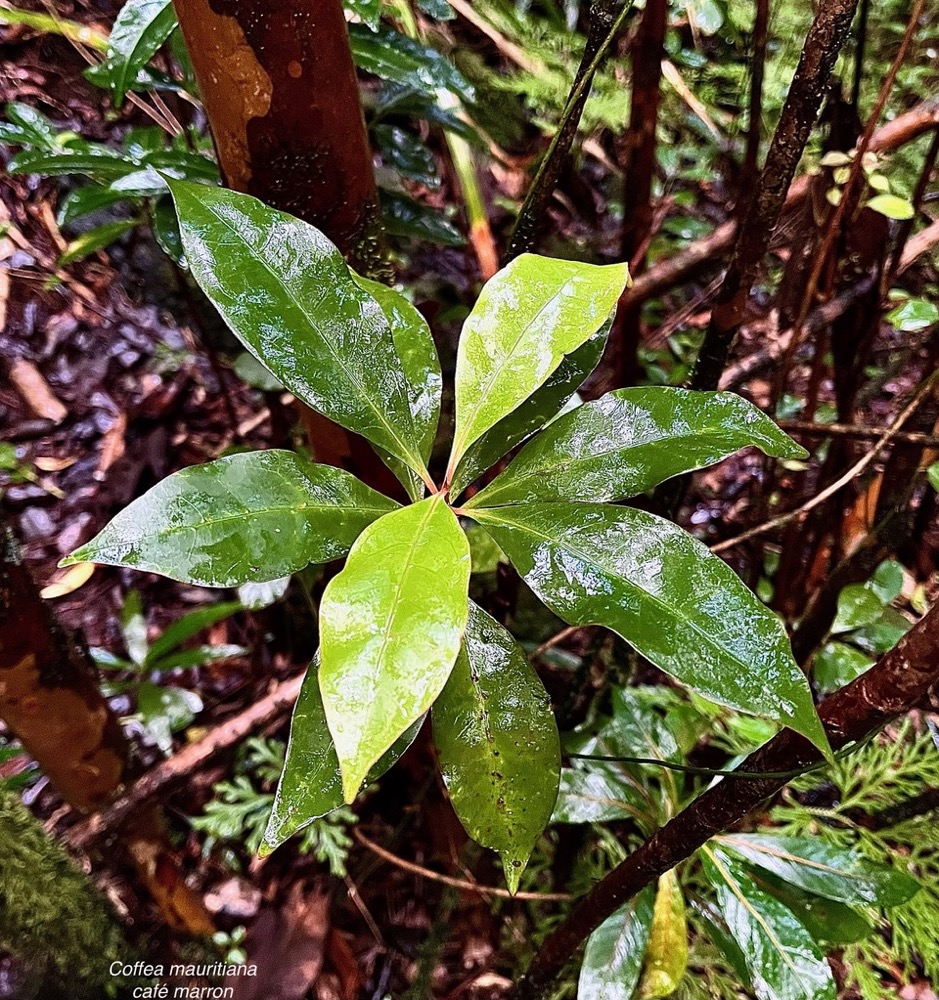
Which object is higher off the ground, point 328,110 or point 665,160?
point 328,110

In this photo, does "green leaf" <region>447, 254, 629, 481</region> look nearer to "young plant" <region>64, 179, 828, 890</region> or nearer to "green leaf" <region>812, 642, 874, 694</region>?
"young plant" <region>64, 179, 828, 890</region>

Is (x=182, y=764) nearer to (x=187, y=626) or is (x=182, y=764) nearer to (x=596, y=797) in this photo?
(x=187, y=626)

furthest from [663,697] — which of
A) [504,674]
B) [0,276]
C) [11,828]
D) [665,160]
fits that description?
[0,276]

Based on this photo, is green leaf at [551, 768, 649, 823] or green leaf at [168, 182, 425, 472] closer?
green leaf at [168, 182, 425, 472]

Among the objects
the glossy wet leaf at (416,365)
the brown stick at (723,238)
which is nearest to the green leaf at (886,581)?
the brown stick at (723,238)

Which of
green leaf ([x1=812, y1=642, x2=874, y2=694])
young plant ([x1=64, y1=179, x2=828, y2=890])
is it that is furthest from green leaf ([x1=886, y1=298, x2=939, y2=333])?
young plant ([x1=64, y1=179, x2=828, y2=890])

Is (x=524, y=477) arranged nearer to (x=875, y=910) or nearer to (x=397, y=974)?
(x=875, y=910)

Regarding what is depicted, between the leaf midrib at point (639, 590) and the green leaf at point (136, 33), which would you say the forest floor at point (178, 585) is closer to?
the green leaf at point (136, 33)
